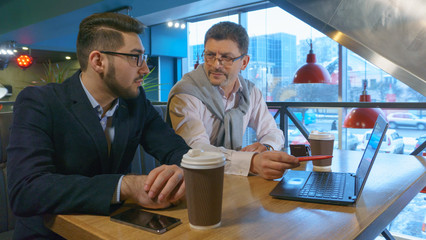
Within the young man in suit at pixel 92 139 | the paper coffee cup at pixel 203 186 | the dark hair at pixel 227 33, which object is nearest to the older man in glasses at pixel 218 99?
the dark hair at pixel 227 33

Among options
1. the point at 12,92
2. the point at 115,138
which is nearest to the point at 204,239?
the point at 115,138

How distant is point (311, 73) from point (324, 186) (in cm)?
299

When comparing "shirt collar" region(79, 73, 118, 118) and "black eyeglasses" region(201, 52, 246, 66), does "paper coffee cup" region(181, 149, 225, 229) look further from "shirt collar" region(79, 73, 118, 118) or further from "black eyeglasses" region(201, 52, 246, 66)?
"black eyeglasses" region(201, 52, 246, 66)

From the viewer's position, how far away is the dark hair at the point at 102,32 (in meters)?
1.27

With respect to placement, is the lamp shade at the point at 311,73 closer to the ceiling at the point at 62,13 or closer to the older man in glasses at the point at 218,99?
the older man in glasses at the point at 218,99

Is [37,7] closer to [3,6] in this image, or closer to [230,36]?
[3,6]

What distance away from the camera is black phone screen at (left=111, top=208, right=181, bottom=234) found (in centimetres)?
77

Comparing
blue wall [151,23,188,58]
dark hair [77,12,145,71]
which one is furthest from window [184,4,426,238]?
dark hair [77,12,145,71]

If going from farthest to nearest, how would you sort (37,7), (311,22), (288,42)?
(288,42), (37,7), (311,22)

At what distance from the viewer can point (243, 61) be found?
6.59 feet

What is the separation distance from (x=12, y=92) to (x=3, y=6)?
492cm

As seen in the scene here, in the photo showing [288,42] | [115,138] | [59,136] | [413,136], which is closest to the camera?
[59,136]

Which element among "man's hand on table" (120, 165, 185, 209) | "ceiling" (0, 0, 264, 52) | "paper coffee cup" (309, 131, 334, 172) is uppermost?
"ceiling" (0, 0, 264, 52)

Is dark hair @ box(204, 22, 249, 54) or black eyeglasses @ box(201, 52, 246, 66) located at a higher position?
dark hair @ box(204, 22, 249, 54)
